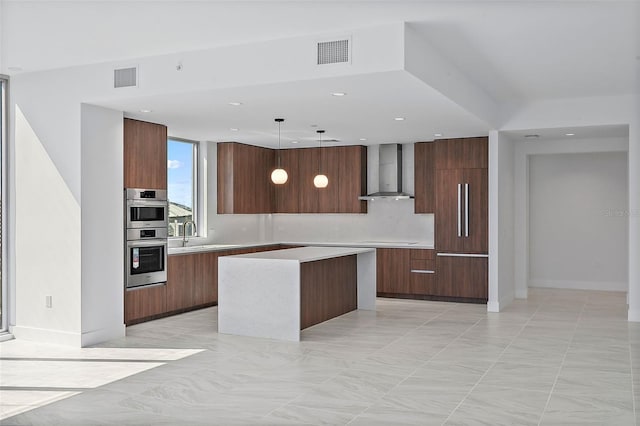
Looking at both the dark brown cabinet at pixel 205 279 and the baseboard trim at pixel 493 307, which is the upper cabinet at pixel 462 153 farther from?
the dark brown cabinet at pixel 205 279

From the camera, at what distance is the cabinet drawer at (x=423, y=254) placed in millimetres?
9109

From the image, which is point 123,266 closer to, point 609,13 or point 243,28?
point 243,28

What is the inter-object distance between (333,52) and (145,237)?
3.39m

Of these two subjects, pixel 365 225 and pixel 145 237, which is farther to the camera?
pixel 365 225

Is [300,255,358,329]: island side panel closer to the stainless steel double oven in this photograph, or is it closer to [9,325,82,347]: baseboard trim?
the stainless steel double oven

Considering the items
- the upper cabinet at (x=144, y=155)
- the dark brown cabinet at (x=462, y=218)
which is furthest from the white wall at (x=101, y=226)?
the dark brown cabinet at (x=462, y=218)

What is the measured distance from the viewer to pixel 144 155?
704 centimetres

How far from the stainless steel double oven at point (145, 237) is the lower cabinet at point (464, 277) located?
3.90 meters

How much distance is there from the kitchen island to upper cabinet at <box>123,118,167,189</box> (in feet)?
4.14

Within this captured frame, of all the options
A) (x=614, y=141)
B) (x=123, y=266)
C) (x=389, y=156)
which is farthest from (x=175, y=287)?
(x=614, y=141)

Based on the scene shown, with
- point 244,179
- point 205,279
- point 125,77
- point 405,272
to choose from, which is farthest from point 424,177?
point 125,77

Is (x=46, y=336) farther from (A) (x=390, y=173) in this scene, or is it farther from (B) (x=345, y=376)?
(A) (x=390, y=173)

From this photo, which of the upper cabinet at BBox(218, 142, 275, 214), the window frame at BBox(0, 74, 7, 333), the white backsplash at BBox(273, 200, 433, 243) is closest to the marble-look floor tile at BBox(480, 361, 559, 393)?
the white backsplash at BBox(273, 200, 433, 243)

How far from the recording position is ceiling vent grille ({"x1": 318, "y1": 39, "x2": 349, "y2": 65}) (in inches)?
192
